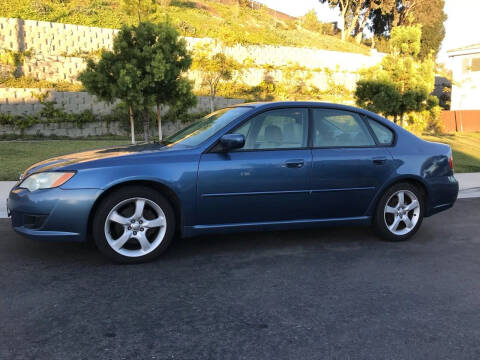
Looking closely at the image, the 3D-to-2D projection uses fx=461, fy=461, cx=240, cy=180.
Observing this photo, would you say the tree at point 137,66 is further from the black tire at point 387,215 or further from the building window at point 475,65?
the building window at point 475,65

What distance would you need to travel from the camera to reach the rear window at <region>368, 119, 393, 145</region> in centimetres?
512

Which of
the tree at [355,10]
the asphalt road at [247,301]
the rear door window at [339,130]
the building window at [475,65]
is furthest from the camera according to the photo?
the tree at [355,10]

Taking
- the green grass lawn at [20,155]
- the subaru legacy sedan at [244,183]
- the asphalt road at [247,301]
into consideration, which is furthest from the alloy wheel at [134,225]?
the green grass lawn at [20,155]

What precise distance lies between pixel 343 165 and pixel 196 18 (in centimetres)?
3176

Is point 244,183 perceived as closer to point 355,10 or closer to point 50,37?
point 50,37

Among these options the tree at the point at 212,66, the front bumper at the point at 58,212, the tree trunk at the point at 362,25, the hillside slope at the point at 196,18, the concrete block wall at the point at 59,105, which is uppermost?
the tree trunk at the point at 362,25

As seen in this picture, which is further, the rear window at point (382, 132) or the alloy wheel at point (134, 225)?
the rear window at point (382, 132)

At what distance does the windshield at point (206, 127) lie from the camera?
4645 millimetres

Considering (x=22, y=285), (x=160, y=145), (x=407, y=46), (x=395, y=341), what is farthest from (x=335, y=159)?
(x=407, y=46)

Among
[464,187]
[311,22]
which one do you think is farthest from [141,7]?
[311,22]

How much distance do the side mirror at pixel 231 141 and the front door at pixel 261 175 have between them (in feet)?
0.33

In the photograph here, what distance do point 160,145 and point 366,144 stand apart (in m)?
2.22

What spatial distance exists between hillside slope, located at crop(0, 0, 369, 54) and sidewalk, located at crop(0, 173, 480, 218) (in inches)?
536

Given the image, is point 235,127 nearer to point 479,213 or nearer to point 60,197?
point 60,197
